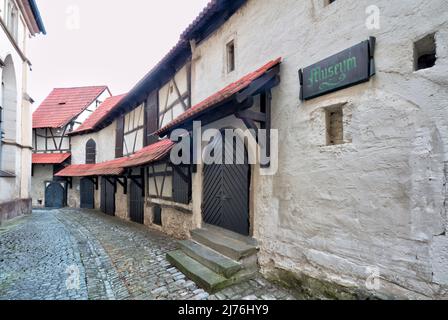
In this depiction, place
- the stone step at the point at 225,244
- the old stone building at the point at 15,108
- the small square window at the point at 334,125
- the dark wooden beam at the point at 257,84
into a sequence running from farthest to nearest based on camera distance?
the old stone building at the point at 15,108 → the stone step at the point at 225,244 → the dark wooden beam at the point at 257,84 → the small square window at the point at 334,125

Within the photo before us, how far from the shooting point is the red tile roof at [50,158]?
15328mm

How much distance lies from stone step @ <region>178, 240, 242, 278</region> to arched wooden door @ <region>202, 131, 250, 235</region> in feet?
1.94

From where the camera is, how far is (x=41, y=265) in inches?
175

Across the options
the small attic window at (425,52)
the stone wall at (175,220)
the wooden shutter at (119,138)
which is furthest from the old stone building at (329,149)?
the wooden shutter at (119,138)

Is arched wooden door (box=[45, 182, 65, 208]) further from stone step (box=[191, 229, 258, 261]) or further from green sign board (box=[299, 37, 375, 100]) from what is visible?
green sign board (box=[299, 37, 375, 100])

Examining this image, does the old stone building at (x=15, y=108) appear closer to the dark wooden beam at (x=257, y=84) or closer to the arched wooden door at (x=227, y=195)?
the arched wooden door at (x=227, y=195)

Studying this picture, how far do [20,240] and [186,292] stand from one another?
19.1 ft

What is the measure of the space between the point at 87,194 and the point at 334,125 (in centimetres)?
1665

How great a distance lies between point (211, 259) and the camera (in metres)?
3.83

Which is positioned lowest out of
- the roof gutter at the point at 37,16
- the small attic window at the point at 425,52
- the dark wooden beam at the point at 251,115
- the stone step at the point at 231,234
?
the stone step at the point at 231,234

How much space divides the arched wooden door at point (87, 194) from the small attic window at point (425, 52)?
17.0m
